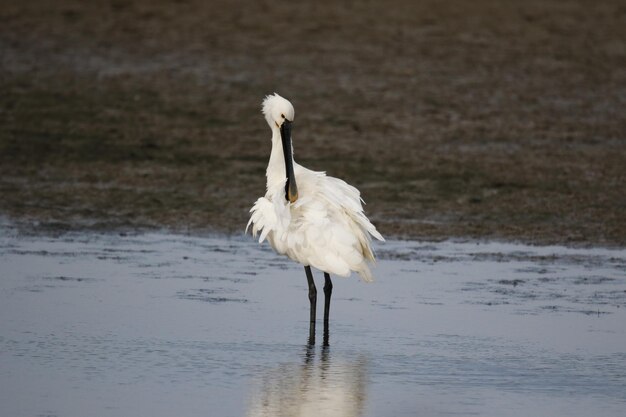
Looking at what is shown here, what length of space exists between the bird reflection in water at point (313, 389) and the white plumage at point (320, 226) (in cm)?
61

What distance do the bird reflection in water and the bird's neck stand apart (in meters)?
1.66

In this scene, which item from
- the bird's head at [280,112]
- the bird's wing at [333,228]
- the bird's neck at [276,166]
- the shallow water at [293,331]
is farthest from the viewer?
the bird's head at [280,112]

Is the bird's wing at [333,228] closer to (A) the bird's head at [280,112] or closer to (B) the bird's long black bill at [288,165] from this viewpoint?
(B) the bird's long black bill at [288,165]

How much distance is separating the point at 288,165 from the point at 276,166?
331 millimetres

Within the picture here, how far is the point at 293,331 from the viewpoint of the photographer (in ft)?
28.9

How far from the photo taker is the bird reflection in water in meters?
6.96

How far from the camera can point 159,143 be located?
15.4 meters

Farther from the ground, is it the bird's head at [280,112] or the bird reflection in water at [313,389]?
the bird's head at [280,112]

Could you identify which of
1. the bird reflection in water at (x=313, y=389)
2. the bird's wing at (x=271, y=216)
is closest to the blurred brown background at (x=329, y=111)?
the bird's wing at (x=271, y=216)

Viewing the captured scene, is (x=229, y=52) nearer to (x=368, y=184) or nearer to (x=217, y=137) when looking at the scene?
(x=217, y=137)

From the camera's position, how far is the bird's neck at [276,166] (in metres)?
9.62

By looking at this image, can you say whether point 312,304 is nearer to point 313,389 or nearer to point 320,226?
point 320,226

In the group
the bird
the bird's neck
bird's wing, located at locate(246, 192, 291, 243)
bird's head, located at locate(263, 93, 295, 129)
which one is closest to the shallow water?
the bird

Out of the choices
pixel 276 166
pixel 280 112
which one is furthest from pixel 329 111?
pixel 276 166
